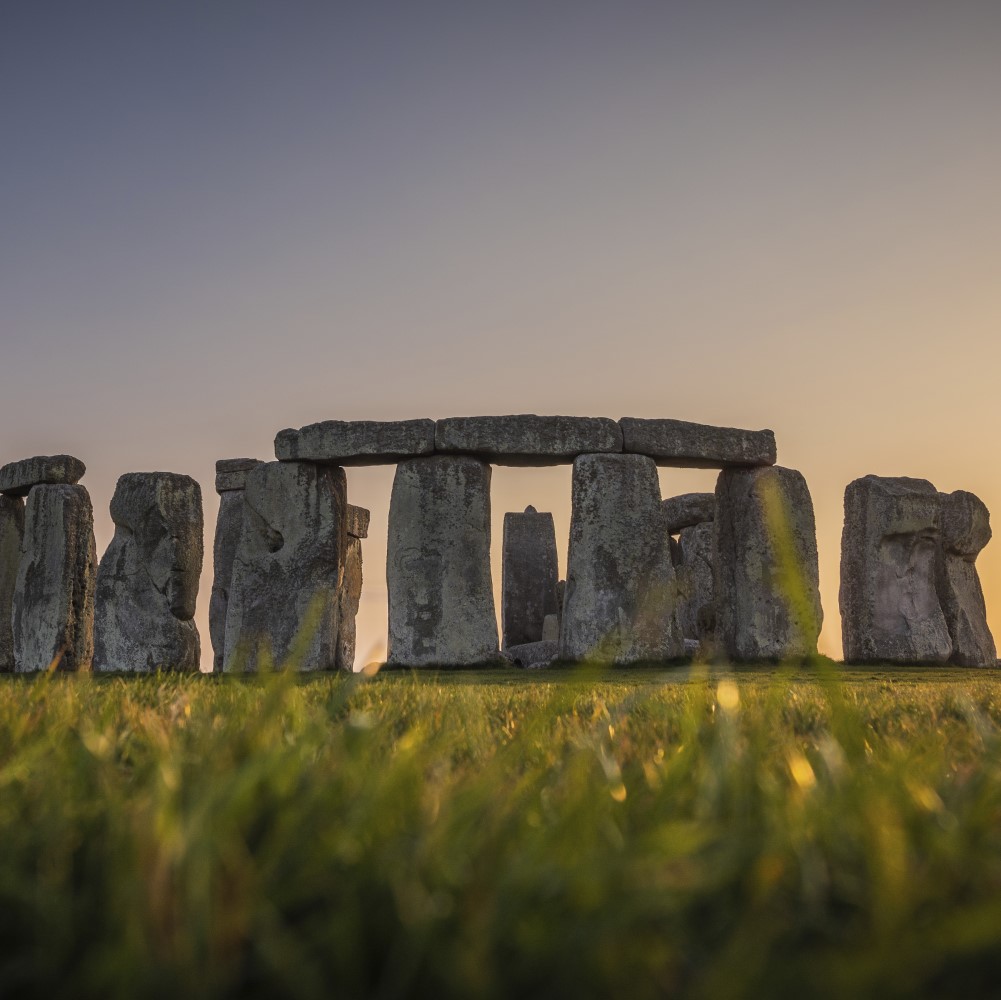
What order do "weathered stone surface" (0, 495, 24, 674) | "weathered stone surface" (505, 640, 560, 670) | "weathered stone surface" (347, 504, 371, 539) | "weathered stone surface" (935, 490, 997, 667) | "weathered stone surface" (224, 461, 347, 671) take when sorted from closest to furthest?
"weathered stone surface" (224, 461, 347, 671) < "weathered stone surface" (935, 490, 997, 667) < "weathered stone surface" (0, 495, 24, 674) < "weathered stone surface" (505, 640, 560, 670) < "weathered stone surface" (347, 504, 371, 539)

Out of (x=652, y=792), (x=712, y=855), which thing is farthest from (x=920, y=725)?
(x=712, y=855)

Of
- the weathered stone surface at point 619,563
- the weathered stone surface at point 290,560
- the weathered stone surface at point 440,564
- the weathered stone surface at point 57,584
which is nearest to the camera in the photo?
the weathered stone surface at point 619,563

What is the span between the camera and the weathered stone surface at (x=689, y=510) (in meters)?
18.0

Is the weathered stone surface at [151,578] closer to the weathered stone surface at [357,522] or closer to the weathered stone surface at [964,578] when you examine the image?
the weathered stone surface at [357,522]

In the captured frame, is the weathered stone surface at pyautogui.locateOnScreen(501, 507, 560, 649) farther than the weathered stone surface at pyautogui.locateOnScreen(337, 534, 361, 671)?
Yes

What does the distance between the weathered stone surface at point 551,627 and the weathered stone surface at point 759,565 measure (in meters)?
5.25

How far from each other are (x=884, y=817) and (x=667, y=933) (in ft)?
0.83

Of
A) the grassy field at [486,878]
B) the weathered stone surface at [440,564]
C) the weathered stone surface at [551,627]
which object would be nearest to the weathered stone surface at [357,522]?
the weathered stone surface at [551,627]

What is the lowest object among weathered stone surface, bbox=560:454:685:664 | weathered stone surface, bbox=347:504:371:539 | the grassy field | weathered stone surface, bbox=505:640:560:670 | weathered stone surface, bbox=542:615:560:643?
weathered stone surface, bbox=505:640:560:670

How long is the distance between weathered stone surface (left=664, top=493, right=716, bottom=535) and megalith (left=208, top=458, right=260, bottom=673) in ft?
22.8

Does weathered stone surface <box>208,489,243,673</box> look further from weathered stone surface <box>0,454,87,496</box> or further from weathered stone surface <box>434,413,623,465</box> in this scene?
weathered stone surface <box>434,413,623,465</box>

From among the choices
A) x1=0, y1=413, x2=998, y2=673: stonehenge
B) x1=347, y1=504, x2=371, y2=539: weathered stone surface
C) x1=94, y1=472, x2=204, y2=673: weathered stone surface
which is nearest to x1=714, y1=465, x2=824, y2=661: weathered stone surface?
x1=0, y1=413, x2=998, y2=673: stonehenge

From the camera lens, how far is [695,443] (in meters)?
12.2

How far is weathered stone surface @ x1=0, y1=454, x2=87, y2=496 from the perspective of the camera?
13.2 m
